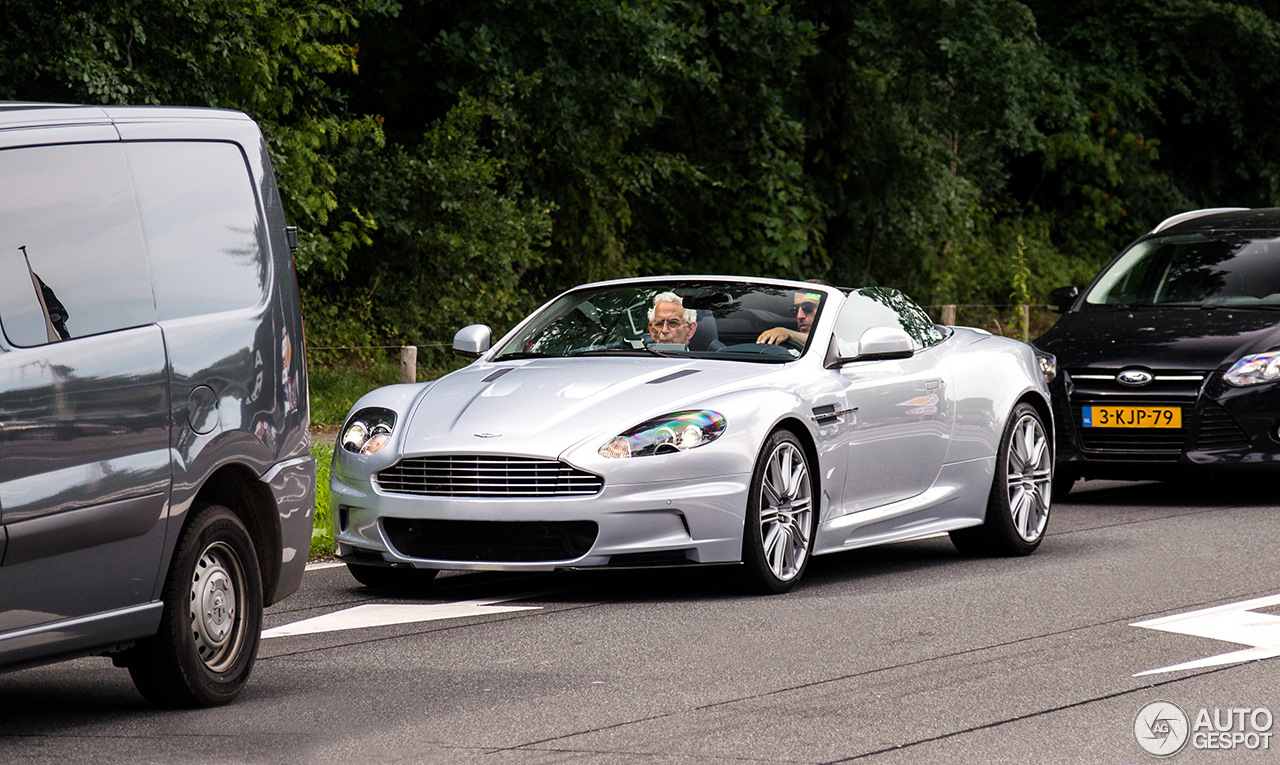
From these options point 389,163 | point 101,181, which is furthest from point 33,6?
point 101,181

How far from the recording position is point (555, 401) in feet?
26.1

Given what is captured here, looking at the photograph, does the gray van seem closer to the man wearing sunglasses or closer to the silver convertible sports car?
the silver convertible sports car

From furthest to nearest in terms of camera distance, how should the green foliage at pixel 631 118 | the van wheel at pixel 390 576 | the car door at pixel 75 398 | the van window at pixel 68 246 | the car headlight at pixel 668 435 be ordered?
the green foliage at pixel 631 118 → the van wheel at pixel 390 576 → the car headlight at pixel 668 435 → the van window at pixel 68 246 → the car door at pixel 75 398

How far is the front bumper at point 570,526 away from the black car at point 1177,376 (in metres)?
4.79

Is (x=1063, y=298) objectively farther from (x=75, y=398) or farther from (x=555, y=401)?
(x=75, y=398)

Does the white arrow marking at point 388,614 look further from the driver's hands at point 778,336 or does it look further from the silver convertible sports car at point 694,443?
the driver's hands at point 778,336

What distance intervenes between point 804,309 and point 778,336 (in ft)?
0.81

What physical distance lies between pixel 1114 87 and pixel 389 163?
52.0ft

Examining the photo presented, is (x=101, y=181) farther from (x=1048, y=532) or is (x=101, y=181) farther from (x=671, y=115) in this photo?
(x=671, y=115)

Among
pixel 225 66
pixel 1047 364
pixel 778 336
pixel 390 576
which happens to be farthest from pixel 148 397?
pixel 225 66

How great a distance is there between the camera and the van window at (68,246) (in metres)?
5.02

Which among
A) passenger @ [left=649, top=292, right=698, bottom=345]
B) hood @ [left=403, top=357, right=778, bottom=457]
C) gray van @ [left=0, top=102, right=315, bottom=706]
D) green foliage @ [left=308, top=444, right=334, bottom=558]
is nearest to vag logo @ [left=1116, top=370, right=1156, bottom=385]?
passenger @ [left=649, top=292, right=698, bottom=345]

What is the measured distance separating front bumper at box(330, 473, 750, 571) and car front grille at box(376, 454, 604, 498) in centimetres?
4

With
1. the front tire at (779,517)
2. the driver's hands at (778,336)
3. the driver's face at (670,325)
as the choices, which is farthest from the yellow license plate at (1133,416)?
the front tire at (779,517)
